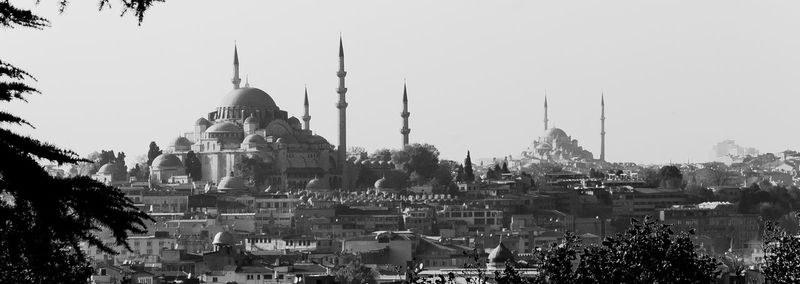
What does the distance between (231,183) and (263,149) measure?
5.94m

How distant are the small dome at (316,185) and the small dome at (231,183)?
3226 mm

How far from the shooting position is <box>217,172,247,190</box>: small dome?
392ft

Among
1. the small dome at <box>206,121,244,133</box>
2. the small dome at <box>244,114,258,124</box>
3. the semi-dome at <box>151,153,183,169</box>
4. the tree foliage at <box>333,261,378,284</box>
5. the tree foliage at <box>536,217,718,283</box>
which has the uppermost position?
the small dome at <box>244,114,258,124</box>

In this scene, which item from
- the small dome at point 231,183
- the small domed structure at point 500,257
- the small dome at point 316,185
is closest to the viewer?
the small domed structure at point 500,257

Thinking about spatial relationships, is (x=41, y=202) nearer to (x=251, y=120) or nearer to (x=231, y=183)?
(x=231, y=183)

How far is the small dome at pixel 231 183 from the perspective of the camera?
392 feet

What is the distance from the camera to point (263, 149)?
125562mm

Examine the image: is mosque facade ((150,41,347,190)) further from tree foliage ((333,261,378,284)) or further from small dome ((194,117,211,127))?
tree foliage ((333,261,378,284))

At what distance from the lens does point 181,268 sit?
79.1 m

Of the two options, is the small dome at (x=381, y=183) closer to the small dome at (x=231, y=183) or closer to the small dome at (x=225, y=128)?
the small dome at (x=231, y=183)

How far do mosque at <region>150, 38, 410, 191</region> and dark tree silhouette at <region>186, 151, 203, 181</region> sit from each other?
42cm

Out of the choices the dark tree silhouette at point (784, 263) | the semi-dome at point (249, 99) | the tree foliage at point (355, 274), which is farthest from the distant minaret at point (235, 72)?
the dark tree silhouette at point (784, 263)

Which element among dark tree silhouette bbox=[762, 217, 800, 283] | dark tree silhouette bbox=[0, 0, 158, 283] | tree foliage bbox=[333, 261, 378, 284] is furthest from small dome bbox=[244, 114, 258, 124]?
dark tree silhouette bbox=[0, 0, 158, 283]

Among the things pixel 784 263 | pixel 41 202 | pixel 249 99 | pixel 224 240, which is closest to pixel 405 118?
pixel 249 99
